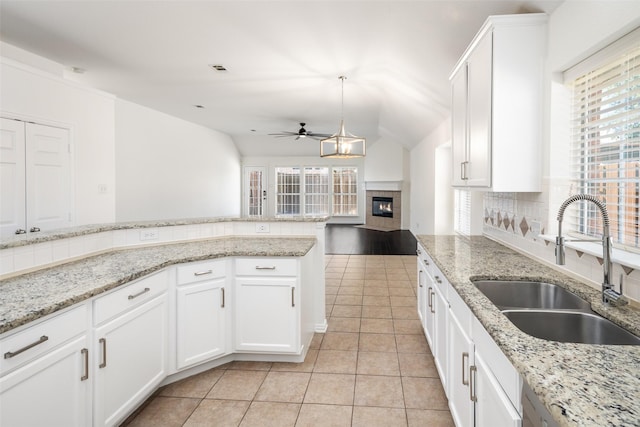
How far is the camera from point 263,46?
11.6 ft

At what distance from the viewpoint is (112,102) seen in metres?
4.71

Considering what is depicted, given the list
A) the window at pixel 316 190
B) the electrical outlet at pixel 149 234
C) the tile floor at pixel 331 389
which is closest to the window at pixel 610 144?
the tile floor at pixel 331 389

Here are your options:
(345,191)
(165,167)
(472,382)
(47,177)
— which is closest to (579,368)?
(472,382)

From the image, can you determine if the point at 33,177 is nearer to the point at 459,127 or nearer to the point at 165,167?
the point at 165,167

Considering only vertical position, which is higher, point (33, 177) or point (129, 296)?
point (33, 177)

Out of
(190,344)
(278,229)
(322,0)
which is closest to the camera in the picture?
(190,344)

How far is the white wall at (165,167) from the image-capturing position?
6.04 metres

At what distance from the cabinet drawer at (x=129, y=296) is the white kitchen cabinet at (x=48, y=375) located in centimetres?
10

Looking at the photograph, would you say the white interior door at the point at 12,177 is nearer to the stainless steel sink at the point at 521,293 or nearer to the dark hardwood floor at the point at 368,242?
the stainless steel sink at the point at 521,293

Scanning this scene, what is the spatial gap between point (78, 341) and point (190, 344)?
89cm

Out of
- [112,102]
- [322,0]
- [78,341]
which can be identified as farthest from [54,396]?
[112,102]

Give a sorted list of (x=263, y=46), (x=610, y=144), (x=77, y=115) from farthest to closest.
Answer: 1. (x=77, y=115)
2. (x=263, y=46)
3. (x=610, y=144)

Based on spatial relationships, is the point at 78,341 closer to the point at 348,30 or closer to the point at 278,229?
the point at 278,229

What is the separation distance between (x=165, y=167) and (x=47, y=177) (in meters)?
3.22
